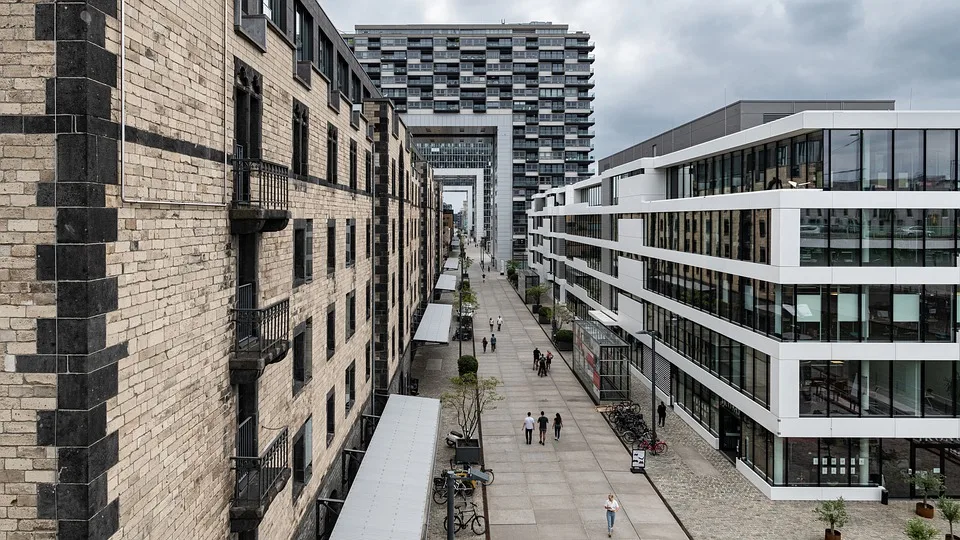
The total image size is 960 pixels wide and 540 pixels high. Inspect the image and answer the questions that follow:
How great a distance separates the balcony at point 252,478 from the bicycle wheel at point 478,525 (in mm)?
10496

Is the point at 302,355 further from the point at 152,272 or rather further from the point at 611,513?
the point at 611,513

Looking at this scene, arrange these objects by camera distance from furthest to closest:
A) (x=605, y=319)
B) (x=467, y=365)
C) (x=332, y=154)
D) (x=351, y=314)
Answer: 1. (x=605, y=319)
2. (x=467, y=365)
3. (x=351, y=314)
4. (x=332, y=154)

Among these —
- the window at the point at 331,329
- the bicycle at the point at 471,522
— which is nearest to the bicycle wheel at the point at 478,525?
the bicycle at the point at 471,522

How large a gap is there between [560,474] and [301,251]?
15.8 meters

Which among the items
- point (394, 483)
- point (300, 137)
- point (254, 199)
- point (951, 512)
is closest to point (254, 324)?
point (254, 199)

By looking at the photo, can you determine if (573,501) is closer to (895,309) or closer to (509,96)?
(895,309)

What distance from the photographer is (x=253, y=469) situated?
1061 centimetres

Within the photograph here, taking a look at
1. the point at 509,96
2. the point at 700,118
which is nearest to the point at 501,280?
the point at 509,96

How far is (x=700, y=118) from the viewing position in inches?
1372

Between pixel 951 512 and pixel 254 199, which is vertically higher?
pixel 254 199

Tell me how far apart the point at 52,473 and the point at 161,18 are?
17.6ft

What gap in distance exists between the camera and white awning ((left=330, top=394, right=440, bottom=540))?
48.4 feet

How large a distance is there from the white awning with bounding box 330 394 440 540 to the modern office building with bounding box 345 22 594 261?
9326 cm

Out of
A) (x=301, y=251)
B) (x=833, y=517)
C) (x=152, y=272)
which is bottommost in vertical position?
(x=833, y=517)
